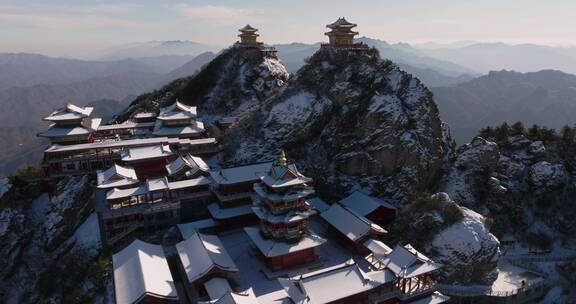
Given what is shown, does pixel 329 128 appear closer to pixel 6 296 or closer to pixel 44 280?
pixel 44 280

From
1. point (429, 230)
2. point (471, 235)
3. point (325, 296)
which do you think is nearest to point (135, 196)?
point (325, 296)

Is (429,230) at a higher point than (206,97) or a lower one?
lower

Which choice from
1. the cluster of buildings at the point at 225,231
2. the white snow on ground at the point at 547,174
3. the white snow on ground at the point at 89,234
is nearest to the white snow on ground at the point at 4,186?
the cluster of buildings at the point at 225,231

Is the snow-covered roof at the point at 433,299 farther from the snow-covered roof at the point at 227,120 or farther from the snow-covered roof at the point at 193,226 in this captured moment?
the snow-covered roof at the point at 227,120

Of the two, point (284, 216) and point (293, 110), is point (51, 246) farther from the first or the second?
point (293, 110)

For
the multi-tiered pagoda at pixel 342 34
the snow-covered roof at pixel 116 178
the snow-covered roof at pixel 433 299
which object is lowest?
the snow-covered roof at pixel 433 299
